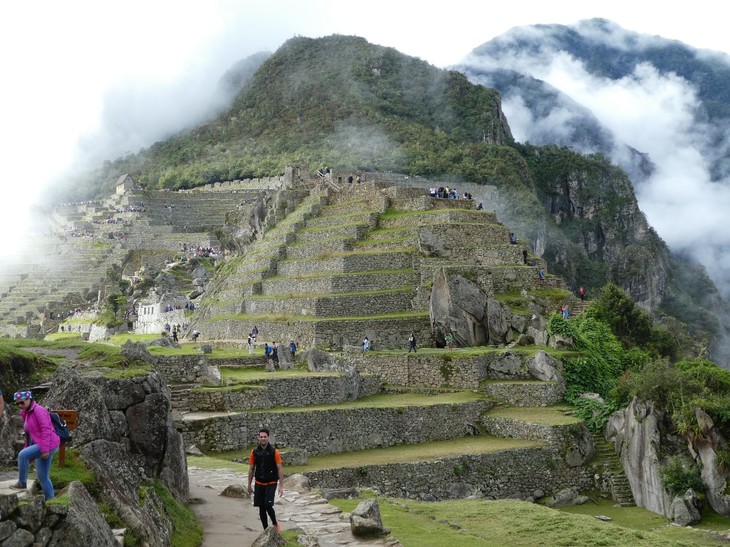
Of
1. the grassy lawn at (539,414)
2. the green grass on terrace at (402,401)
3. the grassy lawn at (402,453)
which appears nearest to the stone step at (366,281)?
the green grass on terrace at (402,401)

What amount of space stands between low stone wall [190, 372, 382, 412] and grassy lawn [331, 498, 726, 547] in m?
5.76

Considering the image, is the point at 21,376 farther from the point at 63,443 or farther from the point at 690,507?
the point at 690,507

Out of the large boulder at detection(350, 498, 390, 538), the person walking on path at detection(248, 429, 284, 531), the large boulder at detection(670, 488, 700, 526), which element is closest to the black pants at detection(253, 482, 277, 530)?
the person walking on path at detection(248, 429, 284, 531)

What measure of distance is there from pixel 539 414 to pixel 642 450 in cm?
342

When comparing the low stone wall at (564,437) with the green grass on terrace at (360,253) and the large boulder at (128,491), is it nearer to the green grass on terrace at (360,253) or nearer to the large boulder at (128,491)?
the green grass on terrace at (360,253)

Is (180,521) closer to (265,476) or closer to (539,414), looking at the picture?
(265,476)

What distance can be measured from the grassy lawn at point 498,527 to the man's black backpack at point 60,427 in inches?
189

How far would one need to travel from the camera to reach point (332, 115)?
10131 cm

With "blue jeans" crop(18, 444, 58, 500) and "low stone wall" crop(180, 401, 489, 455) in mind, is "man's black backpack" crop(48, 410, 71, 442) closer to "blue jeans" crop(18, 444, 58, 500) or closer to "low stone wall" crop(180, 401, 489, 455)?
"blue jeans" crop(18, 444, 58, 500)

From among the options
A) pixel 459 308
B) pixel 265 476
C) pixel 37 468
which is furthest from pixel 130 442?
pixel 459 308

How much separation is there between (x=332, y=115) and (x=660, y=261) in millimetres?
42974

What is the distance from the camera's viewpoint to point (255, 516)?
11680 mm

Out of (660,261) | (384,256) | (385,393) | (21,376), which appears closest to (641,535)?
(21,376)

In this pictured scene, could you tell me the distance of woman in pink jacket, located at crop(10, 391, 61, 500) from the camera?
7.47 meters
